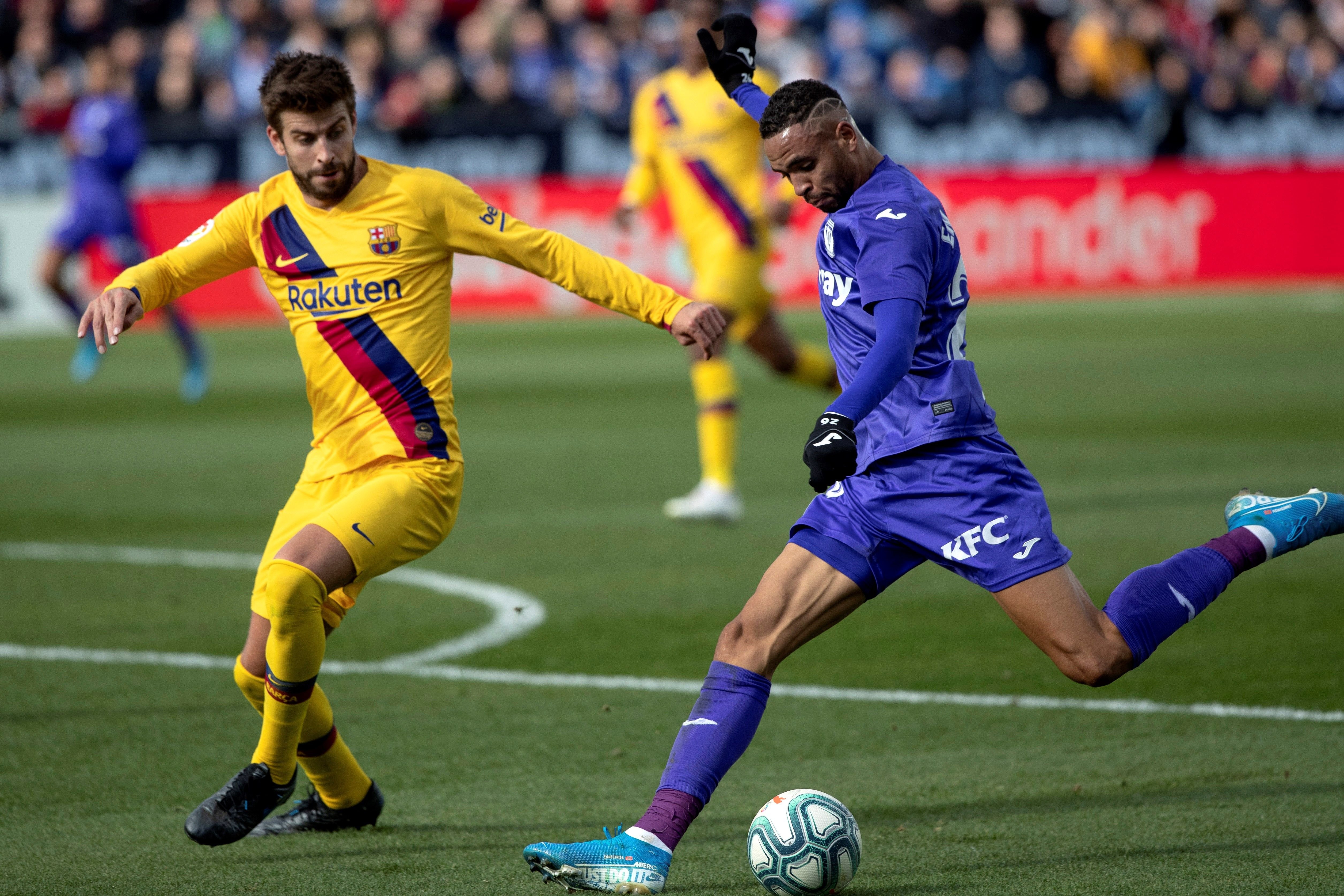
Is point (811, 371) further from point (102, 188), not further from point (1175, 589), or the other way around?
point (102, 188)

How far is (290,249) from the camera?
4617mm

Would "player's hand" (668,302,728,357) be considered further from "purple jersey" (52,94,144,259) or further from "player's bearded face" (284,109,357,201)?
"purple jersey" (52,94,144,259)

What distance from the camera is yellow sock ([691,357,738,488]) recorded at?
30.7ft

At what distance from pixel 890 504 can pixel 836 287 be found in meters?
0.57

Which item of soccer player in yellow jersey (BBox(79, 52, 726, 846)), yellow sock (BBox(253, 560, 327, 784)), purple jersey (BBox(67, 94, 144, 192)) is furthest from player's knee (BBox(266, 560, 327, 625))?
purple jersey (BBox(67, 94, 144, 192))

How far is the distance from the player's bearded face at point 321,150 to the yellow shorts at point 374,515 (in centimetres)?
76

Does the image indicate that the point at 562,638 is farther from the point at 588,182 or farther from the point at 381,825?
the point at 588,182

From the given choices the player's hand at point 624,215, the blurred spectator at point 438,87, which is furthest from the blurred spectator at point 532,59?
the player's hand at point 624,215

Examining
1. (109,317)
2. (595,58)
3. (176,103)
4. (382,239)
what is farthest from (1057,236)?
(109,317)

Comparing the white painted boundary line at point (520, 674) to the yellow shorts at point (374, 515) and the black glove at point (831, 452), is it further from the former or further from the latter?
the black glove at point (831, 452)

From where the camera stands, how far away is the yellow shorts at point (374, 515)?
435 cm

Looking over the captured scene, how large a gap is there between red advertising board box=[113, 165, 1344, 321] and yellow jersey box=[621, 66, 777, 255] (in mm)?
11873

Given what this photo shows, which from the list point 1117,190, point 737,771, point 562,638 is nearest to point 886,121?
point 1117,190

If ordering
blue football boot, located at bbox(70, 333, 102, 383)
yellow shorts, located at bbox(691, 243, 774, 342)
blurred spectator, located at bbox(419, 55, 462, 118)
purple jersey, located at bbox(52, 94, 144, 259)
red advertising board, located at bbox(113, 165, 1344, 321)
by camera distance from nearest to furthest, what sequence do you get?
yellow shorts, located at bbox(691, 243, 774, 342) → purple jersey, located at bbox(52, 94, 144, 259) → blue football boot, located at bbox(70, 333, 102, 383) → red advertising board, located at bbox(113, 165, 1344, 321) → blurred spectator, located at bbox(419, 55, 462, 118)
